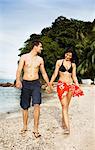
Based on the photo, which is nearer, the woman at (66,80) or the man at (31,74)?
the man at (31,74)

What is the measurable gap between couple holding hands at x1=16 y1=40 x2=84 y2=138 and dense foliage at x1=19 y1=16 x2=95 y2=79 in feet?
124

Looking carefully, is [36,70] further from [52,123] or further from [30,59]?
[52,123]

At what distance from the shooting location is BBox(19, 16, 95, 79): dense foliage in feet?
164

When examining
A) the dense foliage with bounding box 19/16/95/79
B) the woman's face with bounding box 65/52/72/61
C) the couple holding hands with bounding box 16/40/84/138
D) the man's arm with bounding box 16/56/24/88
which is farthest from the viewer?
the dense foliage with bounding box 19/16/95/79

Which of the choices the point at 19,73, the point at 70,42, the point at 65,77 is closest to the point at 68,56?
the point at 65,77

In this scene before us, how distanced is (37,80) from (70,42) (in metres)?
59.3

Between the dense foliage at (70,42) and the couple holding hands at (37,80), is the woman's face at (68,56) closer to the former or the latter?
the couple holding hands at (37,80)

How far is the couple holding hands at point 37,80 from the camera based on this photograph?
28.2 feet

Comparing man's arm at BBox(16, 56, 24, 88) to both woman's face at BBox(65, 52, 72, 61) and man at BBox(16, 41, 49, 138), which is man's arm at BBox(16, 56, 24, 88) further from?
woman's face at BBox(65, 52, 72, 61)

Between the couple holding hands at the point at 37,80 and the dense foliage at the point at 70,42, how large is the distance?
37867 millimetres

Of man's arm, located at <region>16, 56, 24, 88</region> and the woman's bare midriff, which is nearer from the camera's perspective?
man's arm, located at <region>16, 56, 24, 88</region>

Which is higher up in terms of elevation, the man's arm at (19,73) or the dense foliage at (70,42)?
the dense foliage at (70,42)

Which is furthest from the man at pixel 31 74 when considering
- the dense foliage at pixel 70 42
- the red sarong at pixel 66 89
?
the dense foliage at pixel 70 42

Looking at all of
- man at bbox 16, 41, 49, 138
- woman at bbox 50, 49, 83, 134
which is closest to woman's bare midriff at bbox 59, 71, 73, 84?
woman at bbox 50, 49, 83, 134
